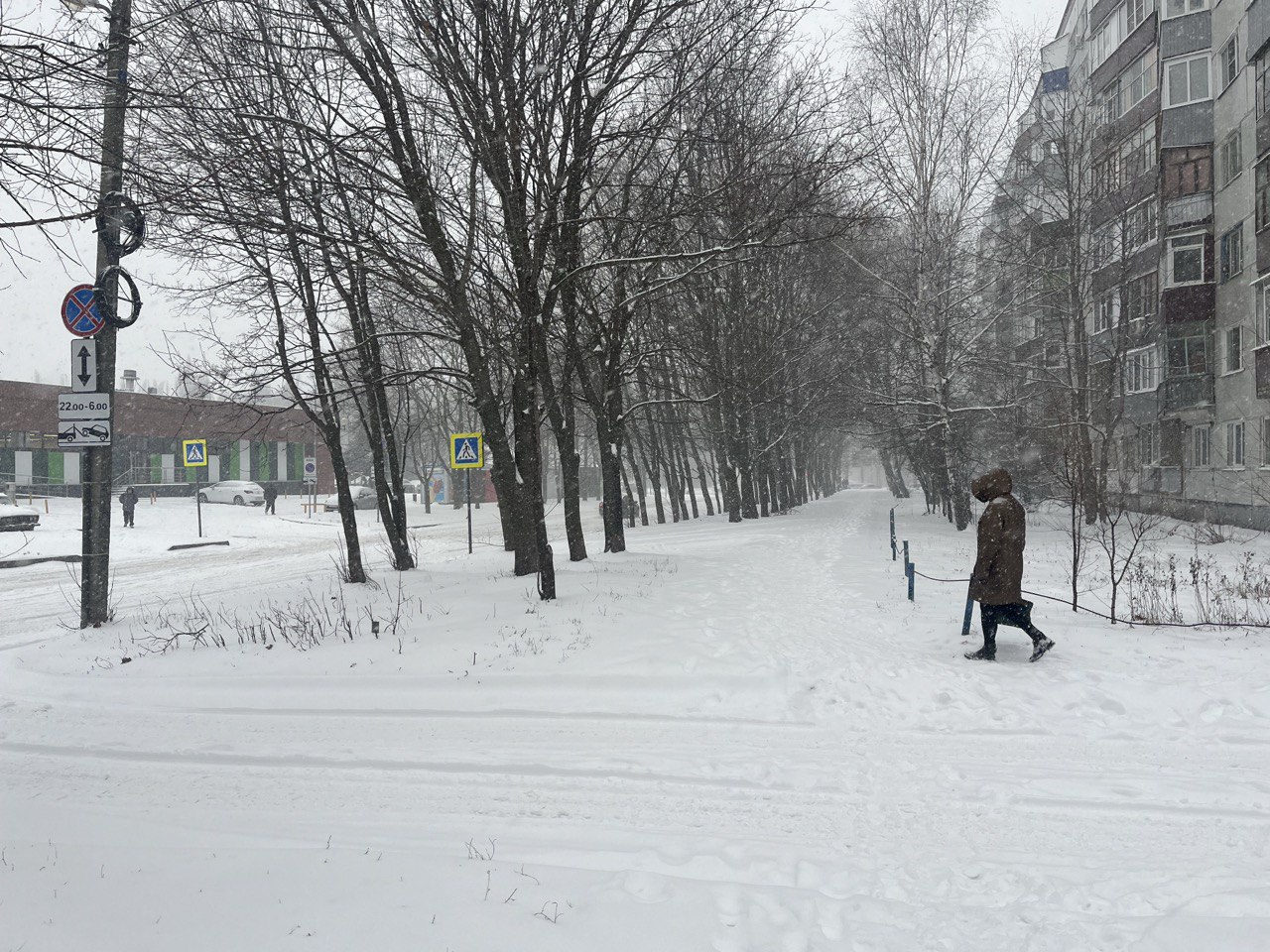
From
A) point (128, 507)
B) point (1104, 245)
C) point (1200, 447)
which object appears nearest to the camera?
point (1104, 245)

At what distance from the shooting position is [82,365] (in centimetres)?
959

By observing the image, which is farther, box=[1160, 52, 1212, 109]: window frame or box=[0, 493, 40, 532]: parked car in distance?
box=[0, 493, 40, 532]: parked car in distance

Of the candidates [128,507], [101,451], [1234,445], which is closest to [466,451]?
[101,451]

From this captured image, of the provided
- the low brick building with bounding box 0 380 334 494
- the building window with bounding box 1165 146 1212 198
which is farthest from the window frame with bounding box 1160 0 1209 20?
the low brick building with bounding box 0 380 334 494

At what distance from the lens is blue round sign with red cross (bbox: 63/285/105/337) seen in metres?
9.41

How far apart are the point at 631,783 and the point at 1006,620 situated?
438 centimetres

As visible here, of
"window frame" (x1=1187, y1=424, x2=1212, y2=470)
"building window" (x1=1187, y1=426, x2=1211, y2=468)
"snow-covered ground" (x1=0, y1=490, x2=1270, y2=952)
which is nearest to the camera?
"snow-covered ground" (x1=0, y1=490, x2=1270, y2=952)

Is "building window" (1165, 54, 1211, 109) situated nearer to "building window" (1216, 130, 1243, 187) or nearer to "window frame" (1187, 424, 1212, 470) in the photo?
"building window" (1216, 130, 1243, 187)

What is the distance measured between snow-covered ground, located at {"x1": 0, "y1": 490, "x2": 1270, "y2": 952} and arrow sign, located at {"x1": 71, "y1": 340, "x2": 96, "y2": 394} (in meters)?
3.04

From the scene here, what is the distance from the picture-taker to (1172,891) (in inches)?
141

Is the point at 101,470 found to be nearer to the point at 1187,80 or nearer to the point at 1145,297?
the point at 1145,297

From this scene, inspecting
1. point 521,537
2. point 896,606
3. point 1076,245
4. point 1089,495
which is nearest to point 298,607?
point 521,537

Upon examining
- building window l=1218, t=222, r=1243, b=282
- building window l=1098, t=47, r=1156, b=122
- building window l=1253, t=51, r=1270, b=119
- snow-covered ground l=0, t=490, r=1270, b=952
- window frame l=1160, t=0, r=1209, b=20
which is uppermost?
window frame l=1160, t=0, r=1209, b=20

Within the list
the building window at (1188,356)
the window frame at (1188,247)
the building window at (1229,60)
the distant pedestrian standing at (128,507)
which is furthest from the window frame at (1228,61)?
the distant pedestrian standing at (128,507)
